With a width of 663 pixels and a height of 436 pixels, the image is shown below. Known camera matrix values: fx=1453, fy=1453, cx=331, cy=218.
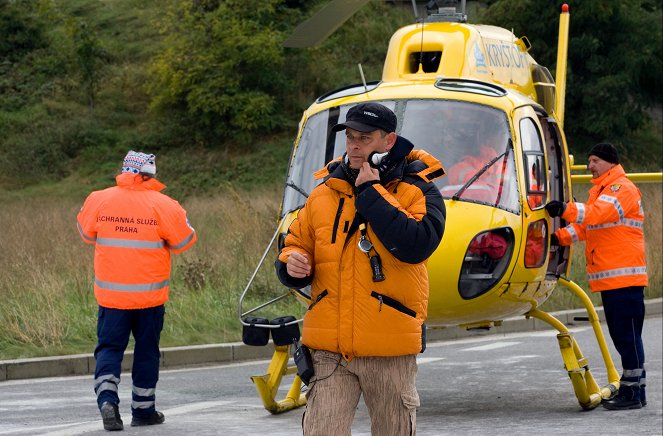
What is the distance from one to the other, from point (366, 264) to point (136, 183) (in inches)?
171

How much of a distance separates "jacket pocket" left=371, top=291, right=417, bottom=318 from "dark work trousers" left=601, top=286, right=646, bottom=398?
4.94 m

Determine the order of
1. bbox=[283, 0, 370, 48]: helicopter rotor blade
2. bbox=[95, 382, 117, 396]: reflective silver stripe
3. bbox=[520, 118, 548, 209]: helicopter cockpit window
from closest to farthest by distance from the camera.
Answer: bbox=[283, 0, 370, 48]: helicopter rotor blade → bbox=[95, 382, 117, 396]: reflective silver stripe → bbox=[520, 118, 548, 209]: helicopter cockpit window

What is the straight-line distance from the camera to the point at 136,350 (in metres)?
9.90

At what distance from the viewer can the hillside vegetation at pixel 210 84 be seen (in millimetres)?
48000

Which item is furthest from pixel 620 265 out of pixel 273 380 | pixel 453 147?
pixel 273 380

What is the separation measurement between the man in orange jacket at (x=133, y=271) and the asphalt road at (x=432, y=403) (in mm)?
332

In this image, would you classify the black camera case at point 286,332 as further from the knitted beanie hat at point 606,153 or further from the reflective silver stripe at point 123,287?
the knitted beanie hat at point 606,153

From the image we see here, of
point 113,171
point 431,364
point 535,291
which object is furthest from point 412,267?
point 113,171

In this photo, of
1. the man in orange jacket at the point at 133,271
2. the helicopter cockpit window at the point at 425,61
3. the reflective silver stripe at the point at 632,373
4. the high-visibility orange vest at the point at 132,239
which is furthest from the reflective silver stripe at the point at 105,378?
the reflective silver stripe at the point at 632,373

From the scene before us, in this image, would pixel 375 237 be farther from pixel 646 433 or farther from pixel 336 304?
pixel 646 433

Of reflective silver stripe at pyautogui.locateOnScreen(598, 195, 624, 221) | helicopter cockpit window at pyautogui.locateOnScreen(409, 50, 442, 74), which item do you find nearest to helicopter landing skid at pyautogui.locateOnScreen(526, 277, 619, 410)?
reflective silver stripe at pyautogui.locateOnScreen(598, 195, 624, 221)

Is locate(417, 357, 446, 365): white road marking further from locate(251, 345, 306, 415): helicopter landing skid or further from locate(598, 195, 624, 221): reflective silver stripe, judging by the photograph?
locate(251, 345, 306, 415): helicopter landing skid

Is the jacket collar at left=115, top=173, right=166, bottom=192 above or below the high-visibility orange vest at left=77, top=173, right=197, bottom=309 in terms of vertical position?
above

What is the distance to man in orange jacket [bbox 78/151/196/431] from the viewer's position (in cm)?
973
